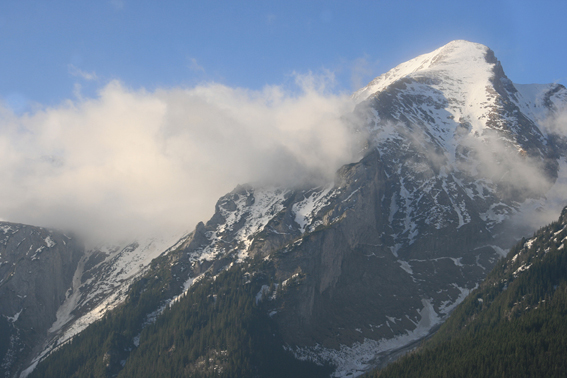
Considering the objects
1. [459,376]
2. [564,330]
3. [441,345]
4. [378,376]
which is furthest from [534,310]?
[378,376]

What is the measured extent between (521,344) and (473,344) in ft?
55.7

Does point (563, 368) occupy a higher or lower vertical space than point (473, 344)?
lower

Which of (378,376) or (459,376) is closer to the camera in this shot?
(459,376)

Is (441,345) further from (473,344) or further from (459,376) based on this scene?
(459,376)

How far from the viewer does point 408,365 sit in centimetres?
18888

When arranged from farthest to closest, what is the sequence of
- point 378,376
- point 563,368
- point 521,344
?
1. point 378,376
2. point 521,344
3. point 563,368

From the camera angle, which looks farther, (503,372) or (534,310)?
(534,310)

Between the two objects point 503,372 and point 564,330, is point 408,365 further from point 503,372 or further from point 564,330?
point 564,330

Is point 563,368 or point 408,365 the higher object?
point 408,365

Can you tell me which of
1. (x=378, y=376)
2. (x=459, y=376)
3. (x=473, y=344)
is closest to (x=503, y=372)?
(x=459, y=376)

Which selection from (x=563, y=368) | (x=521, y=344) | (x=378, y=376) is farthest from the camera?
(x=378, y=376)

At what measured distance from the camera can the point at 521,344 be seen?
176 meters

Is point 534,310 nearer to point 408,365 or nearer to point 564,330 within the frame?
point 564,330

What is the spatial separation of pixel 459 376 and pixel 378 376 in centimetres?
2887
